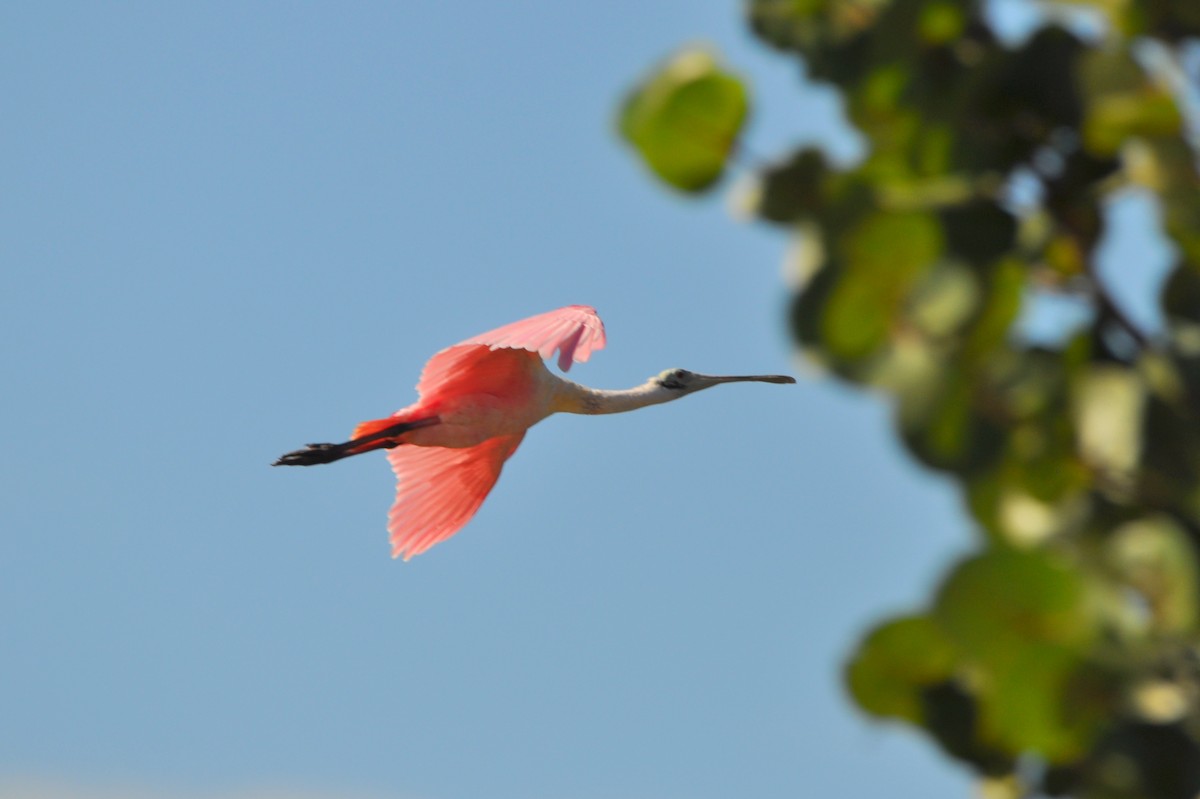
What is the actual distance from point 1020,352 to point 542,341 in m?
5.28

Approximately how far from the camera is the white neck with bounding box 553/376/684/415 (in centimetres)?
927

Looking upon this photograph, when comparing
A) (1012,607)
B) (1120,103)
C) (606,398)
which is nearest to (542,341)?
(606,398)

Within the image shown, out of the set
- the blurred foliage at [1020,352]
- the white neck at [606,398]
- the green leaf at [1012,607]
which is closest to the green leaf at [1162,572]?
the blurred foliage at [1020,352]

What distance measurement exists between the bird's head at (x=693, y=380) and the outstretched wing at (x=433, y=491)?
1.30 m

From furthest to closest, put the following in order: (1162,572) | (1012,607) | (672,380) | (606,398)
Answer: (672,380)
(606,398)
(1162,572)
(1012,607)

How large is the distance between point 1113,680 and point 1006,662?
0.12 m

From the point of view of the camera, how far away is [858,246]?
186cm

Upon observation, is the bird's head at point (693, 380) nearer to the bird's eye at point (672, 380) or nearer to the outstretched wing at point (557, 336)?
the bird's eye at point (672, 380)

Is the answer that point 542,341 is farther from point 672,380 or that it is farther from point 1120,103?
point 1120,103

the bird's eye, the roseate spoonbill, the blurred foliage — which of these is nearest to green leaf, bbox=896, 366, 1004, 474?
the blurred foliage

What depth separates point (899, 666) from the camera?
6.57 ft

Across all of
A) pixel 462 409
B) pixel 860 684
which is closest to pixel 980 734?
pixel 860 684

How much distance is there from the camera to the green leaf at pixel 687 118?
2.06m

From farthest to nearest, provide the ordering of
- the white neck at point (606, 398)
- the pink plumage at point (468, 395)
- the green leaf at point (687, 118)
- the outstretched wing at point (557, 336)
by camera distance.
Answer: the white neck at point (606, 398) < the pink plumage at point (468, 395) < the outstretched wing at point (557, 336) < the green leaf at point (687, 118)
